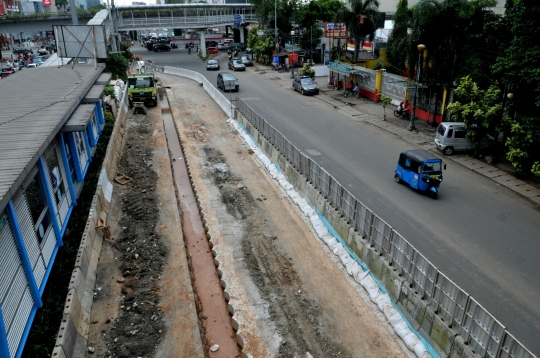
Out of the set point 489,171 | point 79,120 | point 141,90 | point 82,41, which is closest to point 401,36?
point 489,171

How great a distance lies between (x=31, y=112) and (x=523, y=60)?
2128 cm

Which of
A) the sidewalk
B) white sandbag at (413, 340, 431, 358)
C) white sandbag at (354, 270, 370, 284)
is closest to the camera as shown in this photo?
white sandbag at (413, 340, 431, 358)

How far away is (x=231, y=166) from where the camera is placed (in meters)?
22.9

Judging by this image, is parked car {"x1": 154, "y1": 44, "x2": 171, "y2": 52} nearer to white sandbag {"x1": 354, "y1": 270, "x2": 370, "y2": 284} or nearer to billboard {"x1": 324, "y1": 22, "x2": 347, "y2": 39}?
billboard {"x1": 324, "y1": 22, "x2": 347, "y2": 39}

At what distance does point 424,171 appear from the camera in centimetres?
1830

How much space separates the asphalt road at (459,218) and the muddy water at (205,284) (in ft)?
23.2

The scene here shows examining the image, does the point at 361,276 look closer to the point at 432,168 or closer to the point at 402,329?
the point at 402,329

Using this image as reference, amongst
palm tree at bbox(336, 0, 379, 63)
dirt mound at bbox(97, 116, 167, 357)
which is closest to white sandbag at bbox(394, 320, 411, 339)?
dirt mound at bbox(97, 116, 167, 357)

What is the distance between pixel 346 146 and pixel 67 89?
15.5m

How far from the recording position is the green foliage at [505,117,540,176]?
1972 cm

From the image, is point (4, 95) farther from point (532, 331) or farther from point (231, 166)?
point (532, 331)

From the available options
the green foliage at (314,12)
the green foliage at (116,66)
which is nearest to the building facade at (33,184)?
the green foliage at (116,66)

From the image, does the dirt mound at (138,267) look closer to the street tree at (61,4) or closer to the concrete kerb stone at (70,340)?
the concrete kerb stone at (70,340)

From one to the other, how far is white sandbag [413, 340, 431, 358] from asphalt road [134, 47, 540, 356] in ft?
9.25
